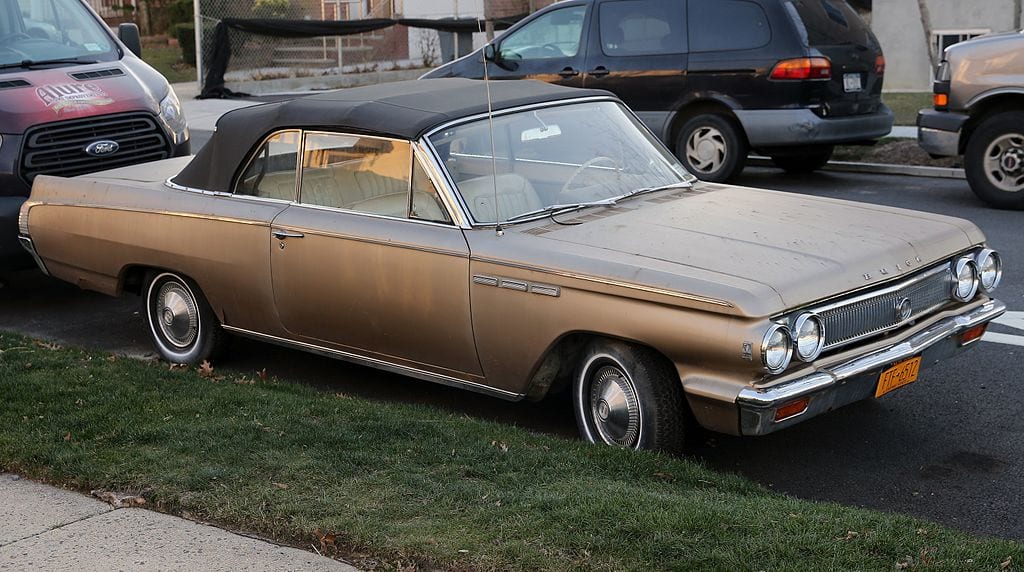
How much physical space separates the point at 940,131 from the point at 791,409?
6.81 m

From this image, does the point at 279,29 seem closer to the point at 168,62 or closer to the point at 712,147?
the point at 168,62

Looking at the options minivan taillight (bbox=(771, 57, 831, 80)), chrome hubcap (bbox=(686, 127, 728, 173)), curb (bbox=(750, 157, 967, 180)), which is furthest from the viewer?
curb (bbox=(750, 157, 967, 180))

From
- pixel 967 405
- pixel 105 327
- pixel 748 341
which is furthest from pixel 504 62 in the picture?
pixel 748 341

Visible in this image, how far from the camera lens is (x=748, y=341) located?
4605 mm

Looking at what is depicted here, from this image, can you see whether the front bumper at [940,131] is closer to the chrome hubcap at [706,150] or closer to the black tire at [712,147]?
the black tire at [712,147]

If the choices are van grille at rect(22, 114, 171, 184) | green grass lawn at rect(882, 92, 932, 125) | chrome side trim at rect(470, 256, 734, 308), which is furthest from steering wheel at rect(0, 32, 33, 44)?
green grass lawn at rect(882, 92, 932, 125)

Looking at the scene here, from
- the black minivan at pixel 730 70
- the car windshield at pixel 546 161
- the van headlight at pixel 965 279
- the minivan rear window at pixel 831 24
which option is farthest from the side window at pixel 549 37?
the van headlight at pixel 965 279

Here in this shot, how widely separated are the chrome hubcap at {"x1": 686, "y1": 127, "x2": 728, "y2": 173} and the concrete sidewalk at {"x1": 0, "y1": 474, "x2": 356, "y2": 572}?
8.31 metres

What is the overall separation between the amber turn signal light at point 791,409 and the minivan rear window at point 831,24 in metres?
7.38

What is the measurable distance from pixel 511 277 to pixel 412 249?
577mm

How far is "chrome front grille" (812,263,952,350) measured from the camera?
491 centimetres

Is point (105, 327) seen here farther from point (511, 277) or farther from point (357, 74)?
point (357, 74)

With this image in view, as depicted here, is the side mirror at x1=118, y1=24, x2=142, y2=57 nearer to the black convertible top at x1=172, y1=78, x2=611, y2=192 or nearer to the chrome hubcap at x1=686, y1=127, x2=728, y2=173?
the black convertible top at x1=172, y1=78, x2=611, y2=192

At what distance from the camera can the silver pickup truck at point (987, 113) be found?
10.3m
